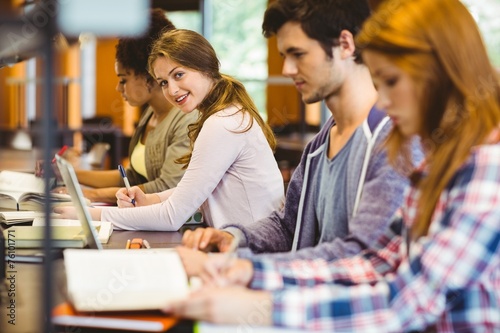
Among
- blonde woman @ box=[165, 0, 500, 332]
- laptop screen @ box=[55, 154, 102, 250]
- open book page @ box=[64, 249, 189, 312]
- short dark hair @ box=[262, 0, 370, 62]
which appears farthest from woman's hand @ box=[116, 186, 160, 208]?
blonde woman @ box=[165, 0, 500, 332]

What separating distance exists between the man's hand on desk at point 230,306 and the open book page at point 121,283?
85 mm

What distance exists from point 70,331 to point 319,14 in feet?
2.67

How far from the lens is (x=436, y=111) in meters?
1.16

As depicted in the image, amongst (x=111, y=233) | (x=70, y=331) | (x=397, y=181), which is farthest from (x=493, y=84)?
(x=111, y=233)

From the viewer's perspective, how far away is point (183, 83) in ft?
8.13

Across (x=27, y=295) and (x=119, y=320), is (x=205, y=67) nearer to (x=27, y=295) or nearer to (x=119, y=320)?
(x=27, y=295)

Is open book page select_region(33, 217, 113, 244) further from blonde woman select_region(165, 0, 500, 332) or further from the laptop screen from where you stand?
blonde woman select_region(165, 0, 500, 332)

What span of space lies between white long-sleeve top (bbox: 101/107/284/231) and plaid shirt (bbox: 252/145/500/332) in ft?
3.58

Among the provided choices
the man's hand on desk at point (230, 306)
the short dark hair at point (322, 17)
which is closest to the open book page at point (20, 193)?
the short dark hair at point (322, 17)

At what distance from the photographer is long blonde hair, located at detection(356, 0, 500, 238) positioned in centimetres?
113

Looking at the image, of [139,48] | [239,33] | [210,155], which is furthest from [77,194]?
[239,33]

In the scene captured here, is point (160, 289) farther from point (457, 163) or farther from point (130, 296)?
point (457, 163)

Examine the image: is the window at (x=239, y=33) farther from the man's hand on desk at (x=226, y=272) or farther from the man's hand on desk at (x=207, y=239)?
the man's hand on desk at (x=226, y=272)

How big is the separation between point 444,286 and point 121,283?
1.60ft
